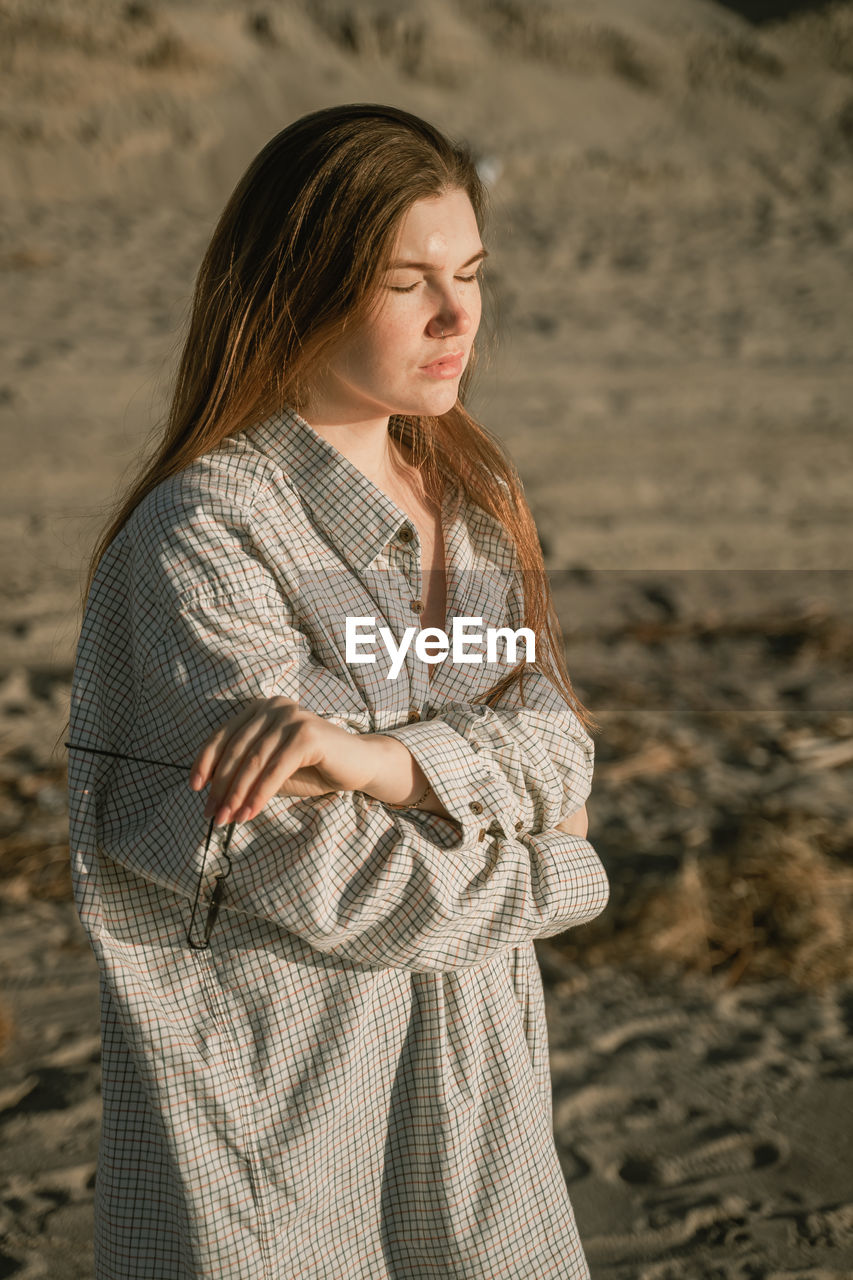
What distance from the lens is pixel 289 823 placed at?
142 cm

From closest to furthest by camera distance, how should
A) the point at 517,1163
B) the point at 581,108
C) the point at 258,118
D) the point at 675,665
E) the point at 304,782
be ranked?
the point at 304,782
the point at 517,1163
the point at 675,665
the point at 258,118
the point at 581,108

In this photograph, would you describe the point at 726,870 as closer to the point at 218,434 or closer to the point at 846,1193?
the point at 846,1193

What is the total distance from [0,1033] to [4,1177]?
0.49m

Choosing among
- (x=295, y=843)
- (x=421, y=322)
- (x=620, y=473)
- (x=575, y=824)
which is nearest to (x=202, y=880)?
(x=295, y=843)

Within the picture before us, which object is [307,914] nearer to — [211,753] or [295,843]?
[295,843]

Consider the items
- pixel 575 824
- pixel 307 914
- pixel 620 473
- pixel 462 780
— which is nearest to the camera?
pixel 307 914

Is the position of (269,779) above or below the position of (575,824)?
above

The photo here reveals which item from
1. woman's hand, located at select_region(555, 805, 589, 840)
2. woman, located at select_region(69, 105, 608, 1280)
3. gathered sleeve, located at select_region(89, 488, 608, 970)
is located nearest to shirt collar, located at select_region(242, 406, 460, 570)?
woman, located at select_region(69, 105, 608, 1280)

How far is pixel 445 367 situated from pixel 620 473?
5659mm

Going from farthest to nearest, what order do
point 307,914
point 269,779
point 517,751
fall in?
point 517,751 → point 307,914 → point 269,779

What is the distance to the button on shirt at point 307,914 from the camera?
4.74 feet

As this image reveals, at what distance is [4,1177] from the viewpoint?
281 centimetres

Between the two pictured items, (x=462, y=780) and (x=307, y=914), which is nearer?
(x=307, y=914)

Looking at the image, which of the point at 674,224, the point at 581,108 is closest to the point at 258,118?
the point at 581,108
